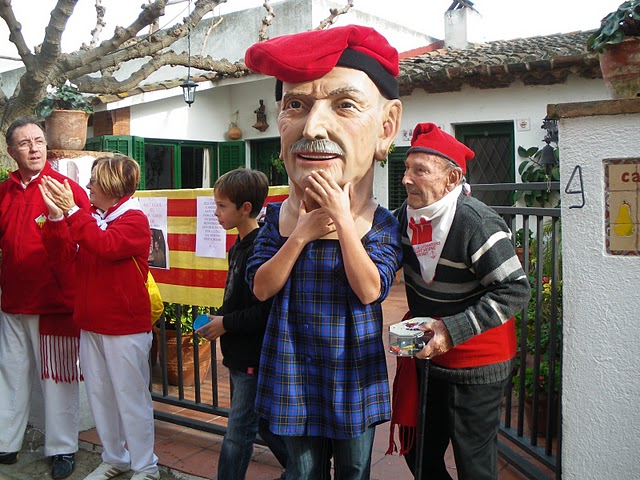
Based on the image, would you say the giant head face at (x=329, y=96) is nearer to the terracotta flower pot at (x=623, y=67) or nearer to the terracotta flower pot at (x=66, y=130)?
the terracotta flower pot at (x=623, y=67)

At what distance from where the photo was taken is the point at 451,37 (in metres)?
13.0

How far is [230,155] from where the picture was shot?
12539 millimetres

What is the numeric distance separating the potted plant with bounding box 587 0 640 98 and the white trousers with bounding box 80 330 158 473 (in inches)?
97.3

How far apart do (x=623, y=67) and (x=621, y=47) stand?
0.25 ft

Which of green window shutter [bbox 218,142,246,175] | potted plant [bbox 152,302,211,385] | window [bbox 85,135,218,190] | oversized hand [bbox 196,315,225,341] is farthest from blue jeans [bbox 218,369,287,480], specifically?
green window shutter [bbox 218,142,246,175]

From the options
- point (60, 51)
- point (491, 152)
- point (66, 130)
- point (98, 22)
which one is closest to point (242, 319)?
point (66, 130)

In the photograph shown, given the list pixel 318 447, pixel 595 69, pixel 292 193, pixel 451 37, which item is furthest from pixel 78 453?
pixel 451 37

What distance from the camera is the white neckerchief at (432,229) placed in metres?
2.13

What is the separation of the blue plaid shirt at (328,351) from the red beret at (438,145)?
33 centimetres

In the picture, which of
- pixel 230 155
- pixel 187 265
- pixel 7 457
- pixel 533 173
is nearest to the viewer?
pixel 7 457

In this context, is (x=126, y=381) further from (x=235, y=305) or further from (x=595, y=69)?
(x=595, y=69)

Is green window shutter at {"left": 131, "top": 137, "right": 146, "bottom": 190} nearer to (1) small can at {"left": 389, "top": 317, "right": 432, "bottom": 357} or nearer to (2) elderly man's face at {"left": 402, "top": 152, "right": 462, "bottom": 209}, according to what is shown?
(2) elderly man's face at {"left": 402, "top": 152, "right": 462, "bottom": 209}

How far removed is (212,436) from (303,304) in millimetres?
2204

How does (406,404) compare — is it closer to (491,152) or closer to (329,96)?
(329,96)
